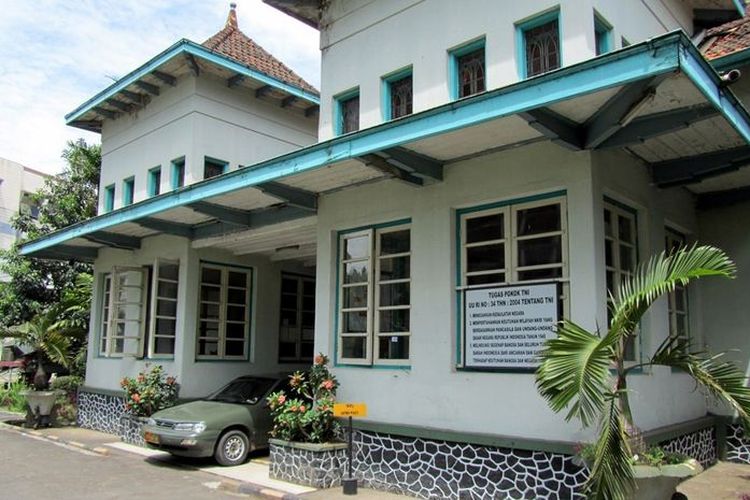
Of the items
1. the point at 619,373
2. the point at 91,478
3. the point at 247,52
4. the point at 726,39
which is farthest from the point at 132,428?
the point at 726,39

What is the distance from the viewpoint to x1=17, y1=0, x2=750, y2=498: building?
6758mm

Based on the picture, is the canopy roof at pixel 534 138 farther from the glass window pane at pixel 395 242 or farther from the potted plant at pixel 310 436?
the potted plant at pixel 310 436

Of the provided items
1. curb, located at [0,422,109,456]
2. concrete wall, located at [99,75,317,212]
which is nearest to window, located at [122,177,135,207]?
concrete wall, located at [99,75,317,212]

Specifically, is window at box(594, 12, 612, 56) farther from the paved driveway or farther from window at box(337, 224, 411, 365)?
the paved driveway

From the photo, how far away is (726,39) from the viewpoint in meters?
10.1

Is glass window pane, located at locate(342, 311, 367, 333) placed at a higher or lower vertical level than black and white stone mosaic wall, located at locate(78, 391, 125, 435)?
higher

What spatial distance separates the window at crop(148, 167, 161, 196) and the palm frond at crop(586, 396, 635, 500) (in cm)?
1189

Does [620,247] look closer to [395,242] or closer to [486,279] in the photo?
[486,279]

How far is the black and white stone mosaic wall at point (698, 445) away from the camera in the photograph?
26.3ft

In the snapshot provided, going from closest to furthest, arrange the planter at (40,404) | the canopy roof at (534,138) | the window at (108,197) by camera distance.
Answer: the canopy roof at (534,138) → the planter at (40,404) → the window at (108,197)

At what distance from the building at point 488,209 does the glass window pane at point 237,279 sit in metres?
1.26

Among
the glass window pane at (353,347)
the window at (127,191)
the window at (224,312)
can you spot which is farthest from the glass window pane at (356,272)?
the window at (127,191)

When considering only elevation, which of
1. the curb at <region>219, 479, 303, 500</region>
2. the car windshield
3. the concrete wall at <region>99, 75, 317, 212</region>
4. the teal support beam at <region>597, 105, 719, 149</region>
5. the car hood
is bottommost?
the curb at <region>219, 479, 303, 500</region>

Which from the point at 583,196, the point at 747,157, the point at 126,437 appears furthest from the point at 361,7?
the point at 126,437
